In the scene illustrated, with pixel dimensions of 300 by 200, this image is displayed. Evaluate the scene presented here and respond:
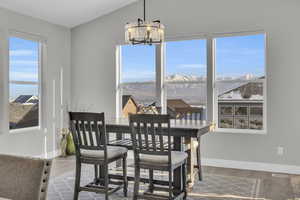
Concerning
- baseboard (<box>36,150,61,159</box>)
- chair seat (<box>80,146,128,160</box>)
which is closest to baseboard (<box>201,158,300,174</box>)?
chair seat (<box>80,146,128,160</box>)

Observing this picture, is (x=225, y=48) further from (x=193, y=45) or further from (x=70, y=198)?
(x=70, y=198)

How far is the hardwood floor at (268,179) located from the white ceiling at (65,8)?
265 cm

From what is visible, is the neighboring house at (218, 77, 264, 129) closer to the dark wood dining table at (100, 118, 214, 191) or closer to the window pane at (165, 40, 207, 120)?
the window pane at (165, 40, 207, 120)

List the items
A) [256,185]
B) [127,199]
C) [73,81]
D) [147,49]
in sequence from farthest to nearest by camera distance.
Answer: [73,81] → [147,49] → [256,185] → [127,199]

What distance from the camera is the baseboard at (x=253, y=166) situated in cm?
475

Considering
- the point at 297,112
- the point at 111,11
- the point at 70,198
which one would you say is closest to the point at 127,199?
the point at 70,198

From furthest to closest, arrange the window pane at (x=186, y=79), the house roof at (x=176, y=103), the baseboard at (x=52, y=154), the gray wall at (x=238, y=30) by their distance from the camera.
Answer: the baseboard at (x=52, y=154), the house roof at (x=176, y=103), the window pane at (x=186, y=79), the gray wall at (x=238, y=30)

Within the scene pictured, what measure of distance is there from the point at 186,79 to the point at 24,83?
9.42 feet

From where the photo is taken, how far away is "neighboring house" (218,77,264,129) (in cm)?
503

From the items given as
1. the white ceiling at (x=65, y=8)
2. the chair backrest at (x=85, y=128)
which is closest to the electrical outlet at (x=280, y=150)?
the chair backrest at (x=85, y=128)

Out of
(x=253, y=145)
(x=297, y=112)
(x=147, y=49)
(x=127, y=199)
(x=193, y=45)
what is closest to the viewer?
(x=127, y=199)

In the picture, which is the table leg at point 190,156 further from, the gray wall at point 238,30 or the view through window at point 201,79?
the gray wall at point 238,30

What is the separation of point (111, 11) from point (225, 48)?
7.72 ft

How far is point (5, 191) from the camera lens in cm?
144
